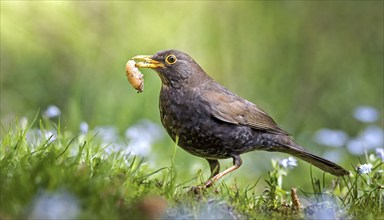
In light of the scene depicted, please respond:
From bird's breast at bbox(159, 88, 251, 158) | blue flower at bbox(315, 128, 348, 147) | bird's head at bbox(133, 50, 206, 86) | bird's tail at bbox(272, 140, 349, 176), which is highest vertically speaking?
blue flower at bbox(315, 128, 348, 147)

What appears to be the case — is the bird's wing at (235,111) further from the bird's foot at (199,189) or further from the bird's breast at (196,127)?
the bird's foot at (199,189)

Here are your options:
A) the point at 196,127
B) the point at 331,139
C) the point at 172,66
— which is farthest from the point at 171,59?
the point at 331,139

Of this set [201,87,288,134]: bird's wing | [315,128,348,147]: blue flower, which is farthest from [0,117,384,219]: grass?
[315,128,348,147]: blue flower

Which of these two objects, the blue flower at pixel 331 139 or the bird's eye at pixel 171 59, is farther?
the blue flower at pixel 331 139


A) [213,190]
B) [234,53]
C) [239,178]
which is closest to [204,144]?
[213,190]

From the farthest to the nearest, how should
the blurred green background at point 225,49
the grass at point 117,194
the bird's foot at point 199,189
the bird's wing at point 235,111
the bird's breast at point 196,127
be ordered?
the blurred green background at point 225,49 → the bird's wing at point 235,111 → the bird's breast at point 196,127 → the bird's foot at point 199,189 → the grass at point 117,194

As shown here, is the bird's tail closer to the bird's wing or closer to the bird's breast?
the bird's wing

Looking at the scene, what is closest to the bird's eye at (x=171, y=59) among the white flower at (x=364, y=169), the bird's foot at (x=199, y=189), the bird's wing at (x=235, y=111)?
the bird's wing at (x=235, y=111)

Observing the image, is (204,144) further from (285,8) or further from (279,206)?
(285,8)
